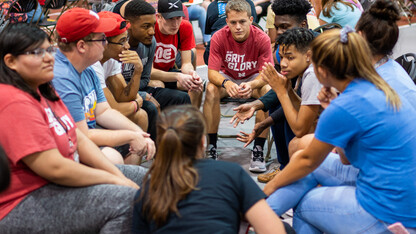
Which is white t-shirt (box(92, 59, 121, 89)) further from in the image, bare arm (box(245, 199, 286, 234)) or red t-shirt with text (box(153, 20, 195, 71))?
bare arm (box(245, 199, 286, 234))

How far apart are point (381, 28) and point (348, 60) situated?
728 millimetres

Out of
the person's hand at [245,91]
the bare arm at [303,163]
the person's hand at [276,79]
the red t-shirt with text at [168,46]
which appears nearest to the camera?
the bare arm at [303,163]

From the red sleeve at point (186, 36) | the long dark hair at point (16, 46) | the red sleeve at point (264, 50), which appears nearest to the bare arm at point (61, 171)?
the long dark hair at point (16, 46)

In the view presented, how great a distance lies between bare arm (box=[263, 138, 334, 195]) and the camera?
2174 millimetres

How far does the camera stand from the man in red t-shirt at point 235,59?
4242mm

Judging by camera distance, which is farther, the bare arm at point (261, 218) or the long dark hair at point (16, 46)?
the long dark hair at point (16, 46)

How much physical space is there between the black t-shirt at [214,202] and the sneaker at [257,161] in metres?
2.20

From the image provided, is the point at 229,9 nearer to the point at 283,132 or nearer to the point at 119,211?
the point at 283,132

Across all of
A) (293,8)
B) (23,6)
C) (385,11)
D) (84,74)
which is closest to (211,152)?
(293,8)

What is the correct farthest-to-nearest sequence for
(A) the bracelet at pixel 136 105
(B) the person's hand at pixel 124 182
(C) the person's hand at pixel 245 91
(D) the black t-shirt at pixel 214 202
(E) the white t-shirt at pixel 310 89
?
(C) the person's hand at pixel 245 91 < (A) the bracelet at pixel 136 105 < (E) the white t-shirt at pixel 310 89 < (B) the person's hand at pixel 124 182 < (D) the black t-shirt at pixel 214 202

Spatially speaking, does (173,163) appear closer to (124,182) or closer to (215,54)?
(124,182)

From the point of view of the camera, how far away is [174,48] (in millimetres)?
4629

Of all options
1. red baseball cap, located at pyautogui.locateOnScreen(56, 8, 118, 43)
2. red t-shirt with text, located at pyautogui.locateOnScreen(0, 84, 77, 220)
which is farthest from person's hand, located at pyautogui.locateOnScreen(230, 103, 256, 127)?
red t-shirt with text, located at pyautogui.locateOnScreen(0, 84, 77, 220)

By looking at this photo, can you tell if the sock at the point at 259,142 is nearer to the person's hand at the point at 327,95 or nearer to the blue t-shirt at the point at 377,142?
the person's hand at the point at 327,95
